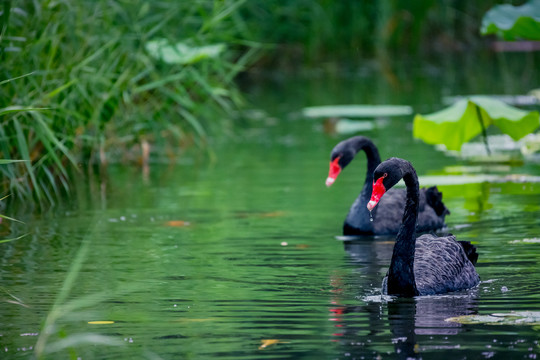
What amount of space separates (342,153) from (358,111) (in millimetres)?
6452

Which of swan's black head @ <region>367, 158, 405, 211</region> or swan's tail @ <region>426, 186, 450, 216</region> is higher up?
swan's black head @ <region>367, 158, 405, 211</region>

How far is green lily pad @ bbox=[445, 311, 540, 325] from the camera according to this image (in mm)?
4957

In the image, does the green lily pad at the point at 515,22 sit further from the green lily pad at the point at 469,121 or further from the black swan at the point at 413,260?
the black swan at the point at 413,260

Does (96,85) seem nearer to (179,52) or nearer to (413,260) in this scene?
(179,52)

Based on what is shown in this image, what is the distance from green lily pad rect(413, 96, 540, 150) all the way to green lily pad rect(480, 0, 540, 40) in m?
0.64

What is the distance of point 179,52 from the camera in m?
9.77

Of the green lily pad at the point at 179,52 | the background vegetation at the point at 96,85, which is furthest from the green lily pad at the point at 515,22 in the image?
the green lily pad at the point at 179,52

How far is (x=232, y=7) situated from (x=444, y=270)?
450cm

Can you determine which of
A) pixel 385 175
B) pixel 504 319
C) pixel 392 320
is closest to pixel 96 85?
pixel 385 175

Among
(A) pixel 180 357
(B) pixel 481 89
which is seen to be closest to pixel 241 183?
(A) pixel 180 357

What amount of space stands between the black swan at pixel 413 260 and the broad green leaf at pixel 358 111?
27.6 feet

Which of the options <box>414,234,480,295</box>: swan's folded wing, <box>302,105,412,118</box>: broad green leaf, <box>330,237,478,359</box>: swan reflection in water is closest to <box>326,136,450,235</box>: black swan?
<box>330,237,478,359</box>: swan reflection in water

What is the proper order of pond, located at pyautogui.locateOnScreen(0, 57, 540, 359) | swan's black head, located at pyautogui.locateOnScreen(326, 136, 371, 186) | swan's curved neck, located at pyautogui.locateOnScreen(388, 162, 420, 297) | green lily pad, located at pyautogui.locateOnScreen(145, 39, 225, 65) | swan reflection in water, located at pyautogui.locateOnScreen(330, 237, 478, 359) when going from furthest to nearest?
1. green lily pad, located at pyautogui.locateOnScreen(145, 39, 225, 65)
2. swan's black head, located at pyautogui.locateOnScreen(326, 136, 371, 186)
3. swan's curved neck, located at pyautogui.locateOnScreen(388, 162, 420, 297)
4. pond, located at pyautogui.locateOnScreen(0, 57, 540, 359)
5. swan reflection in water, located at pyautogui.locateOnScreen(330, 237, 478, 359)

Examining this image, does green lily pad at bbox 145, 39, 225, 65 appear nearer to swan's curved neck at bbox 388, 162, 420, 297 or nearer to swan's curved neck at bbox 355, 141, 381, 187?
swan's curved neck at bbox 355, 141, 381, 187
